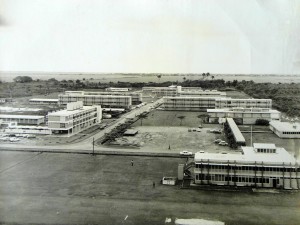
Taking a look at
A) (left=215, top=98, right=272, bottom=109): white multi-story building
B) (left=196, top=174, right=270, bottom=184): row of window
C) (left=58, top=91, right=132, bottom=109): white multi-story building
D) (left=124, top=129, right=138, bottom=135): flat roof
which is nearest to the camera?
(left=196, top=174, right=270, bottom=184): row of window

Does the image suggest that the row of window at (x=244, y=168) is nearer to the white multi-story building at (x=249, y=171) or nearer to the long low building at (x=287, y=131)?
the white multi-story building at (x=249, y=171)

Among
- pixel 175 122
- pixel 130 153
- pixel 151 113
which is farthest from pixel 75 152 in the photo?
pixel 151 113

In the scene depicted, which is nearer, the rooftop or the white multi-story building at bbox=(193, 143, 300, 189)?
the white multi-story building at bbox=(193, 143, 300, 189)

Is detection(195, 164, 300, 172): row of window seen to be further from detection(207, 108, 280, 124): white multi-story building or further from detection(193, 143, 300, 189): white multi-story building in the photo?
detection(207, 108, 280, 124): white multi-story building

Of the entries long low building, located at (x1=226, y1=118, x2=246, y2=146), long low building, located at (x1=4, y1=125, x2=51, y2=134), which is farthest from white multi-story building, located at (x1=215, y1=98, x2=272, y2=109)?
long low building, located at (x1=4, y1=125, x2=51, y2=134)

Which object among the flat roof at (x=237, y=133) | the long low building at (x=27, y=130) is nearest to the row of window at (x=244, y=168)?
the flat roof at (x=237, y=133)

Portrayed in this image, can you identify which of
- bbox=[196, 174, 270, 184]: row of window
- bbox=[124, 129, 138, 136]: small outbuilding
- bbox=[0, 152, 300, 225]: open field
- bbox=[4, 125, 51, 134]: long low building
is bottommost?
bbox=[0, 152, 300, 225]: open field

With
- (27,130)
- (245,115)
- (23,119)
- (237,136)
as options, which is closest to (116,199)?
(237,136)

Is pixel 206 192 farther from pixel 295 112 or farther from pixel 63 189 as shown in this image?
pixel 295 112
